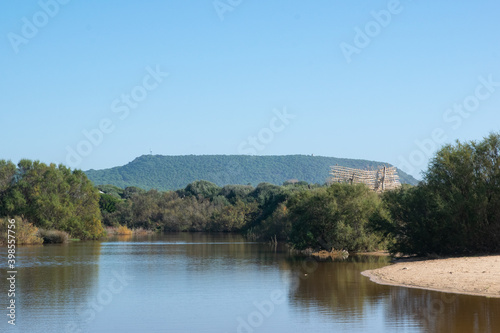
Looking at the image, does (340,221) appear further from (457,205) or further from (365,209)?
(457,205)

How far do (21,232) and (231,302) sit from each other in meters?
40.0

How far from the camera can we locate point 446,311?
59.6 ft

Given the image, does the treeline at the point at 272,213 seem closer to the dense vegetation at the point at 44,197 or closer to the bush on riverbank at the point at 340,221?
the bush on riverbank at the point at 340,221

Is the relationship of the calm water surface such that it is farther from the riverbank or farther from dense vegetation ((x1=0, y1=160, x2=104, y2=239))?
dense vegetation ((x1=0, y1=160, x2=104, y2=239))

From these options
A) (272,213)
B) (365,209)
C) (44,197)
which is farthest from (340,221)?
(44,197)

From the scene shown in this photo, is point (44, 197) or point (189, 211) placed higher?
point (44, 197)

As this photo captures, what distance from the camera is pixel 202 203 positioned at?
104 metres

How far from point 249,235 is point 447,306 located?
177ft

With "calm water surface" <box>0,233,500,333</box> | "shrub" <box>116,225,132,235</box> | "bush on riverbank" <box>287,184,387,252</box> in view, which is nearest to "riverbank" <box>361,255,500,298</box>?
"calm water surface" <box>0,233,500,333</box>

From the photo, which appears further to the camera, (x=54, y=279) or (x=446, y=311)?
(x=54, y=279)

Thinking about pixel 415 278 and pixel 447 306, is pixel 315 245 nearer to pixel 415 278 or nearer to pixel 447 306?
pixel 415 278

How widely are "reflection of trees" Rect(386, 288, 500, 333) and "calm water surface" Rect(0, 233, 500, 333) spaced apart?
28mm

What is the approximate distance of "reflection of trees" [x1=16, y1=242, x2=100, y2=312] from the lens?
71.3ft

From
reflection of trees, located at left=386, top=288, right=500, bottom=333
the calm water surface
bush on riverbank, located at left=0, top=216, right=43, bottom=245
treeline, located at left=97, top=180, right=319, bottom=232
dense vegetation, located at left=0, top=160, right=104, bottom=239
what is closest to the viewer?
reflection of trees, located at left=386, top=288, right=500, bottom=333
